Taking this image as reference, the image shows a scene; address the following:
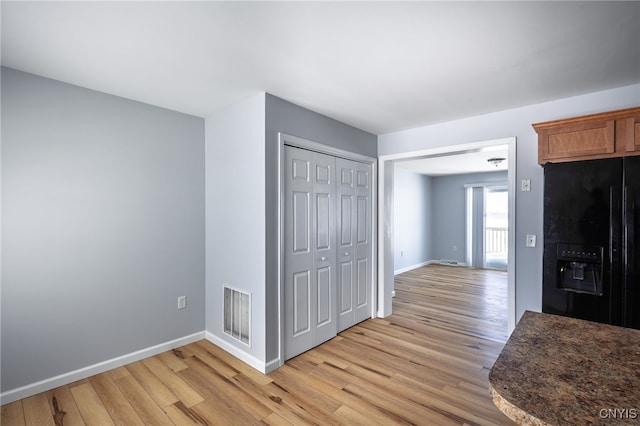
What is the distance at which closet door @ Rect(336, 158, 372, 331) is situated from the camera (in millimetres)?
3379

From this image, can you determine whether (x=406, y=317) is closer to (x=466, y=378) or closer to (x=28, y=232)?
(x=466, y=378)

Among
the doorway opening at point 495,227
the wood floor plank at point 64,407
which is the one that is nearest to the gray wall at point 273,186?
the wood floor plank at point 64,407

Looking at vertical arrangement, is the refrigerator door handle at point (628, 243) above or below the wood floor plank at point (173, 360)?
above

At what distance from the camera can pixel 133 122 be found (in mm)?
2752

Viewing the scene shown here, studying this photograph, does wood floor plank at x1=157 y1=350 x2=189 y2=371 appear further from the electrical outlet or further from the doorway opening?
the doorway opening

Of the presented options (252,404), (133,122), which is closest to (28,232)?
(133,122)

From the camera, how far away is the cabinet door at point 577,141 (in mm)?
2168

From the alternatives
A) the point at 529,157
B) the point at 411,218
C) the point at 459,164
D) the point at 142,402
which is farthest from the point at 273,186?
the point at 411,218

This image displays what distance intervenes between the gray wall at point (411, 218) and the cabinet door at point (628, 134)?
4299mm

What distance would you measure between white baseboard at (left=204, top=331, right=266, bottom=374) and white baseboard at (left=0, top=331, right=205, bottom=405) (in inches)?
7.4

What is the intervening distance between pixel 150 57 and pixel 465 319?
4325mm

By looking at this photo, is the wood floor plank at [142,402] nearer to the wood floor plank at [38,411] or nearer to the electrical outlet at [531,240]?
the wood floor plank at [38,411]

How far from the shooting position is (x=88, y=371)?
8.11 ft

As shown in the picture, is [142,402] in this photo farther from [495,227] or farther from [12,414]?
[495,227]
